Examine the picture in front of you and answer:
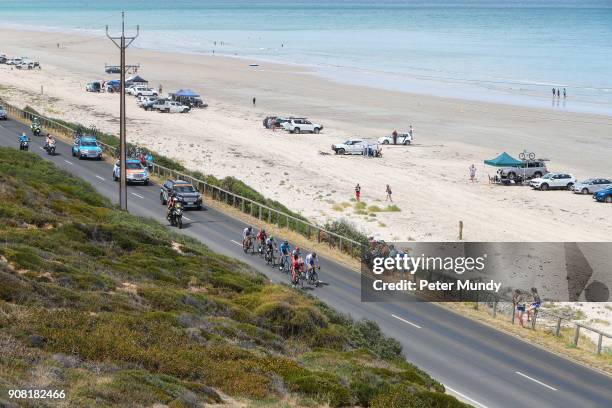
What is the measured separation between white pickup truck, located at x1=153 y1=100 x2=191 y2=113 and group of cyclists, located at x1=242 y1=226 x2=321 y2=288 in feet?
166

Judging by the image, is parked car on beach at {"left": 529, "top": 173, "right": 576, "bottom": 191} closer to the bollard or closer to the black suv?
the black suv

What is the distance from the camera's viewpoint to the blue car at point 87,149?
56.3m

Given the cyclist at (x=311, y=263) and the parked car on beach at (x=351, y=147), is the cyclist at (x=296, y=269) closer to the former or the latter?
the cyclist at (x=311, y=263)

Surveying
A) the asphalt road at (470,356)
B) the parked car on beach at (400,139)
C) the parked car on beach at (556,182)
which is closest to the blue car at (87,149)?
the asphalt road at (470,356)

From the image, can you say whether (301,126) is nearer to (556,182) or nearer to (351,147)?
(351,147)

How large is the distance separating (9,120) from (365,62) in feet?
269

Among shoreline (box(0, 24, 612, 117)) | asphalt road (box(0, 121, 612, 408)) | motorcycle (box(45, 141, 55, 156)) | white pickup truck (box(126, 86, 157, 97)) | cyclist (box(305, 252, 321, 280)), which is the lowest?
asphalt road (box(0, 121, 612, 408))

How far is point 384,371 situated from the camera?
1933 centimetres

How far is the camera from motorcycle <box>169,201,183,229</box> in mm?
39906

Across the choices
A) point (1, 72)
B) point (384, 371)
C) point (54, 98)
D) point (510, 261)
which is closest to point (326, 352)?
point (384, 371)

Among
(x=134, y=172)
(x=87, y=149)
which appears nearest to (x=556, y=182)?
(x=134, y=172)

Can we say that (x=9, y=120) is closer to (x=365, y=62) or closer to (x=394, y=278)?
(x=394, y=278)

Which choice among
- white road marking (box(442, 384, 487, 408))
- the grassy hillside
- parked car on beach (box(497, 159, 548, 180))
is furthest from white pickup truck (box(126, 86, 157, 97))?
white road marking (box(442, 384, 487, 408))

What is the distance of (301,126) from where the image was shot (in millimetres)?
76750
